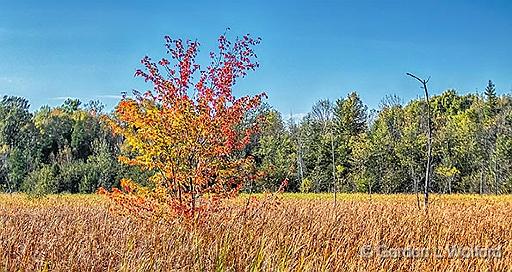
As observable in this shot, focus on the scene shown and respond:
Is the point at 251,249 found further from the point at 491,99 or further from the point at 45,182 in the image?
the point at 491,99

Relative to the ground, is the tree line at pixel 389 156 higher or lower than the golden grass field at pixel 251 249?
higher

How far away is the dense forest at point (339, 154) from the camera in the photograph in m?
31.8

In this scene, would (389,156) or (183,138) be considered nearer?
(183,138)

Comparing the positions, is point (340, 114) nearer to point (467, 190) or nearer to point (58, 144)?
point (467, 190)

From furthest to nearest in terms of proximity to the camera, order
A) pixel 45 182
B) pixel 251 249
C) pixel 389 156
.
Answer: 1. pixel 389 156
2. pixel 45 182
3. pixel 251 249

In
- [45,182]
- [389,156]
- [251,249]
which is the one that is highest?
[389,156]

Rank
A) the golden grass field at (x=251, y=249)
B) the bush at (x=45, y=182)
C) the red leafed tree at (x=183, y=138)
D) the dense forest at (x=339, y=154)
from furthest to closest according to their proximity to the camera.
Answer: the dense forest at (x=339, y=154)
the bush at (x=45, y=182)
the red leafed tree at (x=183, y=138)
the golden grass field at (x=251, y=249)

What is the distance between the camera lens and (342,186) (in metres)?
34.2

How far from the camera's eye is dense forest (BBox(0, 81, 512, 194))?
31.8m

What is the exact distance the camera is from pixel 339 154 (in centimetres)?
3606

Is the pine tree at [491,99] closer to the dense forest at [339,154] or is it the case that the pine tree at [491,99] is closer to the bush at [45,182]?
the dense forest at [339,154]

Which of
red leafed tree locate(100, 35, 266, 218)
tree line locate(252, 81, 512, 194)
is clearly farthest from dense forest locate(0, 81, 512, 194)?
red leafed tree locate(100, 35, 266, 218)

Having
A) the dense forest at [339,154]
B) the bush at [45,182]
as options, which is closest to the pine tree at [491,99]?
the dense forest at [339,154]

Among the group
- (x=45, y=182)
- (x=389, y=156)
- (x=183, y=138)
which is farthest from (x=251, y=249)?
(x=389, y=156)
